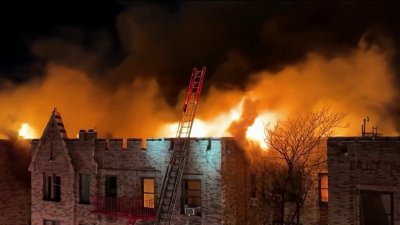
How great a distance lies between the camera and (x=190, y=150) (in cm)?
1833

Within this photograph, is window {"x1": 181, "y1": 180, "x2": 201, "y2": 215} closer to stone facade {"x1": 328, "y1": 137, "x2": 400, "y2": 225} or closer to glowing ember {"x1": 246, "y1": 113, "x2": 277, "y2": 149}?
glowing ember {"x1": 246, "y1": 113, "x2": 277, "y2": 149}

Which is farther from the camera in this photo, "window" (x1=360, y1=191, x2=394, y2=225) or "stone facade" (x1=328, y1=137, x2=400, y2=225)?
"window" (x1=360, y1=191, x2=394, y2=225)

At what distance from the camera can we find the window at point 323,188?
18531 mm

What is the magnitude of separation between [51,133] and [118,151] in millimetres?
4077

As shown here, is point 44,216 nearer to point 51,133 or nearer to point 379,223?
point 51,133

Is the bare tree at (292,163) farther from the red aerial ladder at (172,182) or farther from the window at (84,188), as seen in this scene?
the window at (84,188)

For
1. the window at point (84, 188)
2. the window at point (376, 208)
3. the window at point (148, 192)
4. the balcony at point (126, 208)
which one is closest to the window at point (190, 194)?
the balcony at point (126, 208)

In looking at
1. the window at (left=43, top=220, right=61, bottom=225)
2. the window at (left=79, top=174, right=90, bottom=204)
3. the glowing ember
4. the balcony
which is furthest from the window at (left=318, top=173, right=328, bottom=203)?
the window at (left=43, top=220, right=61, bottom=225)

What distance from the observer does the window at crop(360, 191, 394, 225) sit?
14844 mm

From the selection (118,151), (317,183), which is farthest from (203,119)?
(317,183)

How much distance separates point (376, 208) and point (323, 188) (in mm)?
3681

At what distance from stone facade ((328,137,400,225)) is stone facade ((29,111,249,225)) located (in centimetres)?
422

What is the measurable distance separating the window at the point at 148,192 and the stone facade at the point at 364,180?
25.0 feet

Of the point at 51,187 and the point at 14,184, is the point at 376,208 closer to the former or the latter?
the point at 51,187
